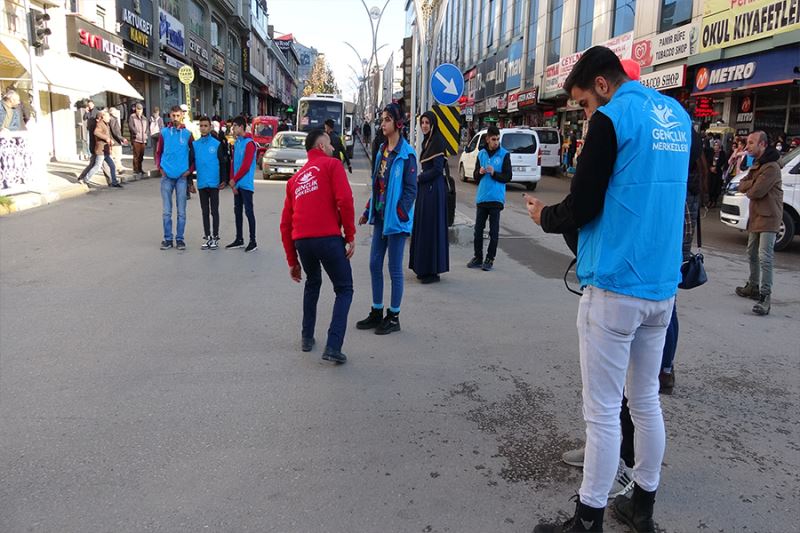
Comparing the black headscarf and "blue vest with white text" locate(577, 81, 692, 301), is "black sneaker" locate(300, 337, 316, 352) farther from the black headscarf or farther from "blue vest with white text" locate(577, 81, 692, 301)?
the black headscarf

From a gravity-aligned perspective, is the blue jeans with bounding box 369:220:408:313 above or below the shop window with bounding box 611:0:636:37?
below

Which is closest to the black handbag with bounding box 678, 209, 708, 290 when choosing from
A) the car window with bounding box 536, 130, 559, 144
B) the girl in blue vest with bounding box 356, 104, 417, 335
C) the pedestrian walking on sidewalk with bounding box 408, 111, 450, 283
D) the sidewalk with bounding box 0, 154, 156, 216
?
the girl in blue vest with bounding box 356, 104, 417, 335

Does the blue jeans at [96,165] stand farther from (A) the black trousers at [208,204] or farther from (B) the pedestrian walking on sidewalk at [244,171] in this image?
(B) the pedestrian walking on sidewalk at [244,171]

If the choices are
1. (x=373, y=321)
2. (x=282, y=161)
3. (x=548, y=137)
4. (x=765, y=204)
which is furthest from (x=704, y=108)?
(x=373, y=321)

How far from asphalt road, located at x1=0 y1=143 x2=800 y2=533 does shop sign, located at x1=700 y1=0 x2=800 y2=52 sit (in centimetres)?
1131

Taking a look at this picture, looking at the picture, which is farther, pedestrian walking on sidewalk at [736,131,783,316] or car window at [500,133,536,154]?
car window at [500,133,536,154]

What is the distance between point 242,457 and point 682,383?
120 inches

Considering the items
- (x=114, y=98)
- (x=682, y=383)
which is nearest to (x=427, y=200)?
(x=682, y=383)

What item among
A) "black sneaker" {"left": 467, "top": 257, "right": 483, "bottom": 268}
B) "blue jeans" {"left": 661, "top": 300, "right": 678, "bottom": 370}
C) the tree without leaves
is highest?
the tree without leaves

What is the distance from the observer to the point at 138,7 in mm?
27547

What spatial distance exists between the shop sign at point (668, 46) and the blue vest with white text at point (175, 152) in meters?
16.5

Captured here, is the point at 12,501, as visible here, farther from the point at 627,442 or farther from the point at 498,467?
the point at 627,442

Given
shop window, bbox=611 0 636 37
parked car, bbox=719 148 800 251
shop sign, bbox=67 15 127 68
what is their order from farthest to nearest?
shop window, bbox=611 0 636 37 → shop sign, bbox=67 15 127 68 → parked car, bbox=719 148 800 251

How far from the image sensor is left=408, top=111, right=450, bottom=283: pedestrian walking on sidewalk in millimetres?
7316
